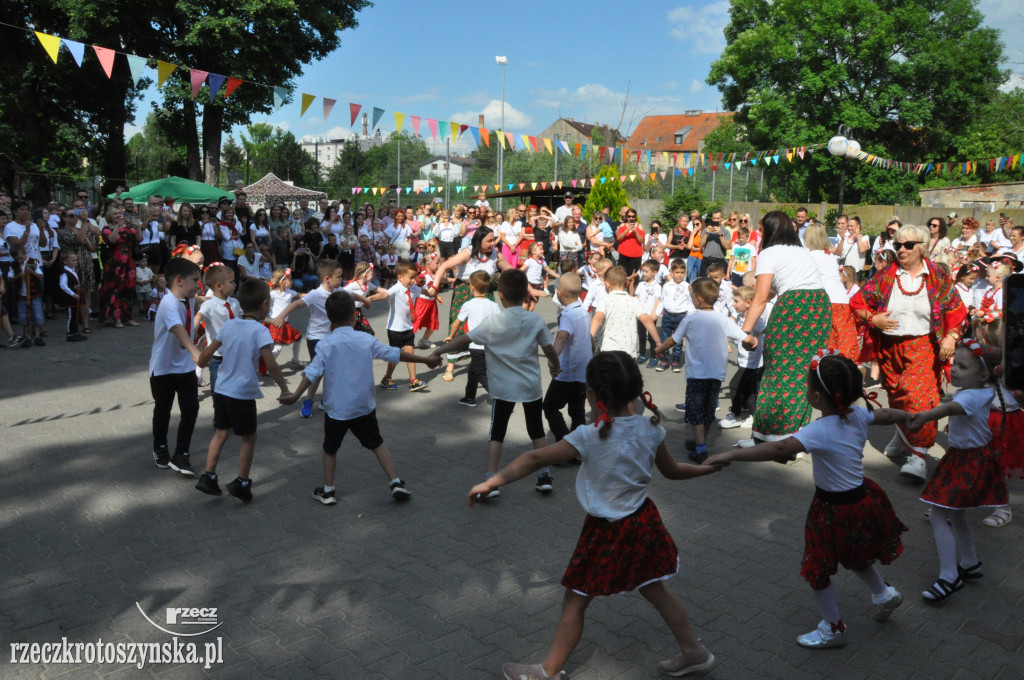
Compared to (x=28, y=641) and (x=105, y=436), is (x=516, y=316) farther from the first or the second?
(x=105, y=436)

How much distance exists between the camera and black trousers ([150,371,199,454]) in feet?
19.8

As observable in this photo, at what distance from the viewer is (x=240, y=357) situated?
5457 mm

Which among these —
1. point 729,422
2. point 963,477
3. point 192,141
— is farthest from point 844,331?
point 192,141

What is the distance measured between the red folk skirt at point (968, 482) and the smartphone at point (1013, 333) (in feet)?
6.50

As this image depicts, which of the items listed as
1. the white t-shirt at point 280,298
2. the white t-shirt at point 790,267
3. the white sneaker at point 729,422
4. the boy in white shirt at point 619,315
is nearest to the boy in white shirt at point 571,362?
the boy in white shirt at point 619,315

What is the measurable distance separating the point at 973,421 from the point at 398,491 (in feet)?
11.7

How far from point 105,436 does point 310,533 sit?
3212 millimetres

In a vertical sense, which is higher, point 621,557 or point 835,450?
point 835,450

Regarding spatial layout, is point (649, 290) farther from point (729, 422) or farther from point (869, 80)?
point (869, 80)

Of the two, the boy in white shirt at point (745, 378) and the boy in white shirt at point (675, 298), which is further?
the boy in white shirt at point (675, 298)

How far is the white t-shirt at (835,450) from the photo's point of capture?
3.63 m

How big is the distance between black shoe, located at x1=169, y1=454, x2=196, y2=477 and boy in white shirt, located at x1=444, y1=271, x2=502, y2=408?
103 inches

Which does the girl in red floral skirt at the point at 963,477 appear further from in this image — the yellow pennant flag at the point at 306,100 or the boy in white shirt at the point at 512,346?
the yellow pennant flag at the point at 306,100

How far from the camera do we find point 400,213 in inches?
782
